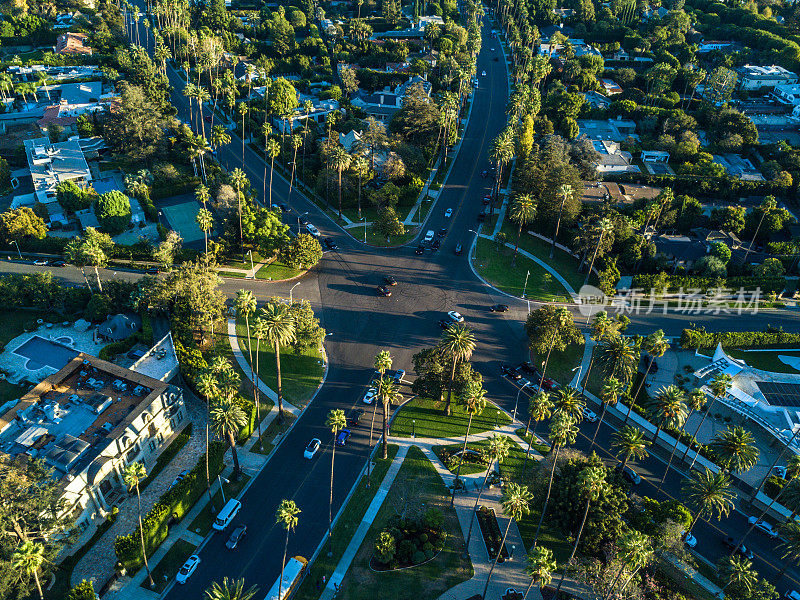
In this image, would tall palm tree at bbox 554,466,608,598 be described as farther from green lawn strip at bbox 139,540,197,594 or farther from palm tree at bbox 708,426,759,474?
green lawn strip at bbox 139,540,197,594

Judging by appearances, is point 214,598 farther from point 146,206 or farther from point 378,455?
point 146,206

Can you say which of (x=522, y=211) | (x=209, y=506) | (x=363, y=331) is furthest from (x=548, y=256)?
(x=209, y=506)

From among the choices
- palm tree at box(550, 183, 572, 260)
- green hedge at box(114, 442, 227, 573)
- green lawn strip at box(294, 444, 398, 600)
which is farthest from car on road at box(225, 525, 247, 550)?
palm tree at box(550, 183, 572, 260)

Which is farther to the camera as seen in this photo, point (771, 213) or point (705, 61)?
point (705, 61)

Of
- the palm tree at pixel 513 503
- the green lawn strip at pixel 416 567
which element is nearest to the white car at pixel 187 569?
the green lawn strip at pixel 416 567

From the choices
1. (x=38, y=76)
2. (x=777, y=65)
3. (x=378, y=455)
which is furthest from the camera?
(x=777, y=65)

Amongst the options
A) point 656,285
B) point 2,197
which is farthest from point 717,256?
point 2,197
